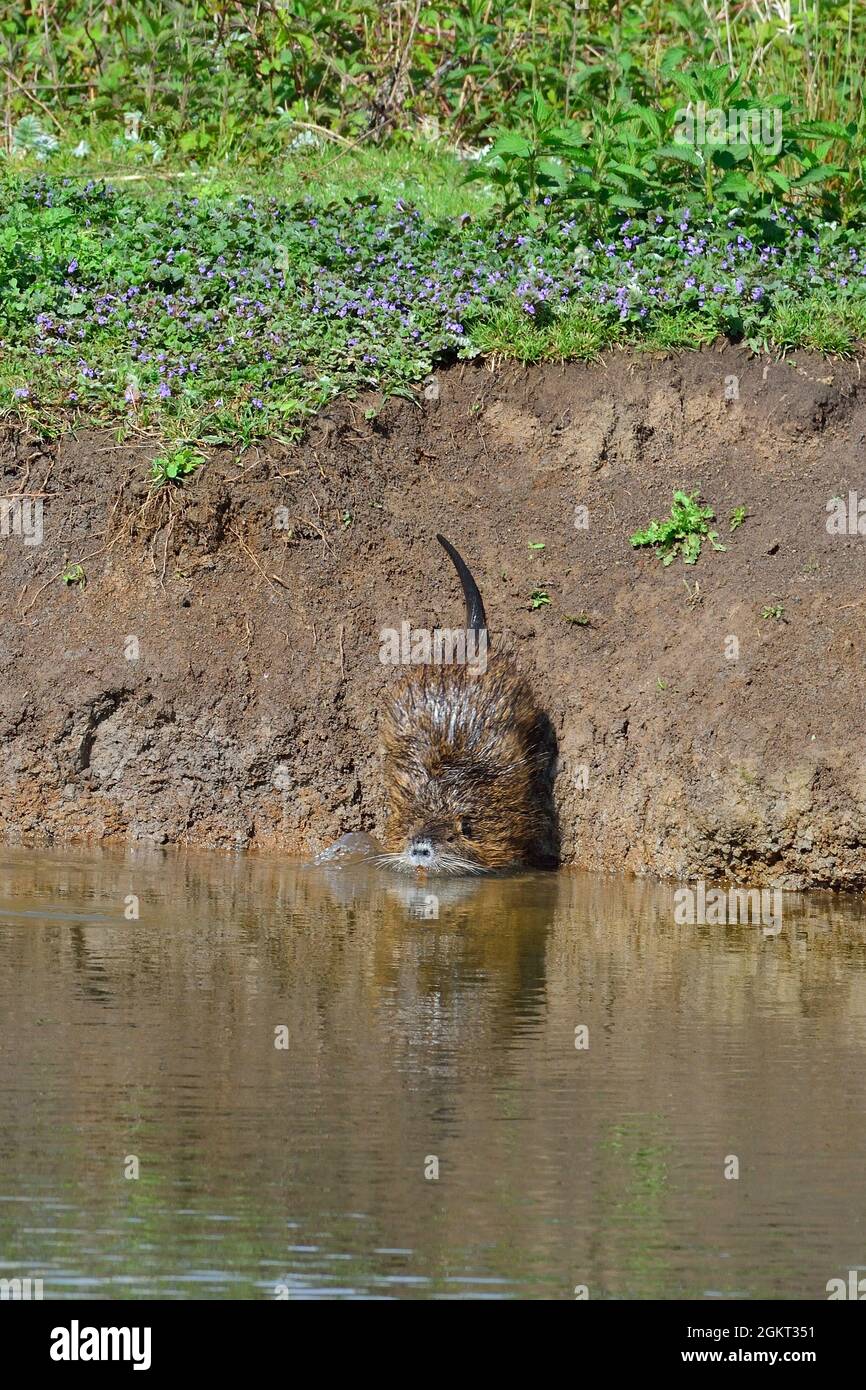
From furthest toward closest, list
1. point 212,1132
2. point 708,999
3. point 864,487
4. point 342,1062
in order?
point 864,487 < point 708,999 < point 342,1062 < point 212,1132

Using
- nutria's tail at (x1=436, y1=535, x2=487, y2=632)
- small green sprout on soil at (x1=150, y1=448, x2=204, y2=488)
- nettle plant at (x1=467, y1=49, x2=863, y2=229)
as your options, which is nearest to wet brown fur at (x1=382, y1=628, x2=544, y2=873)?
nutria's tail at (x1=436, y1=535, x2=487, y2=632)

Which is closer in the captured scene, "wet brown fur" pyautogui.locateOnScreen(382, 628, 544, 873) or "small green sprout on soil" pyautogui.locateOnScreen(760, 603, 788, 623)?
"wet brown fur" pyautogui.locateOnScreen(382, 628, 544, 873)

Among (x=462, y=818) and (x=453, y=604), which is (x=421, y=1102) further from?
(x=453, y=604)

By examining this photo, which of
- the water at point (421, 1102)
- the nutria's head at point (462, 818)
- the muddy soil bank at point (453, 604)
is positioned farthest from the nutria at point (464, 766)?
the water at point (421, 1102)

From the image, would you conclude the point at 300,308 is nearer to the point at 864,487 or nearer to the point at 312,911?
the point at 864,487

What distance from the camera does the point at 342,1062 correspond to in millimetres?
4207

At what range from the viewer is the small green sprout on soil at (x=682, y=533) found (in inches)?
291

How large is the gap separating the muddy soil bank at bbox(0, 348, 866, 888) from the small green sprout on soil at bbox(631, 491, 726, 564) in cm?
7

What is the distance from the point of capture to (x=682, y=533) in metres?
7.43

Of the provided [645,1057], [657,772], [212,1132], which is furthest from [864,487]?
[212,1132]

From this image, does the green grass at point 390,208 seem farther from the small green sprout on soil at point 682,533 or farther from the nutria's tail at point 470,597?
the nutria's tail at point 470,597

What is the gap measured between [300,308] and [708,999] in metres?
4.40

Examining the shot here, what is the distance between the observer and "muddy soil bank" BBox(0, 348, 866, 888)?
23.0 ft

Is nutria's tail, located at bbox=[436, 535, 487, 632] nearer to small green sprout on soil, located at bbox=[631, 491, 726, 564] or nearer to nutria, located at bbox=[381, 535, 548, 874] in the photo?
nutria, located at bbox=[381, 535, 548, 874]
